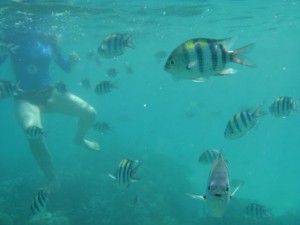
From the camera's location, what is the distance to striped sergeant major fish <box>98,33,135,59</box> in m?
6.98

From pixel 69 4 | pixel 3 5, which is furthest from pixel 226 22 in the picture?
pixel 3 5

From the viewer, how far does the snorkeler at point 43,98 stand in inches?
503

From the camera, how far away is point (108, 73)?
48.9 ft

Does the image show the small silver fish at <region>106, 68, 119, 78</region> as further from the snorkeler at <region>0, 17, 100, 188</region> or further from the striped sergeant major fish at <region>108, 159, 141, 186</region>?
the striped sergeant major fish at <region>108, 159, 141, 186</region>

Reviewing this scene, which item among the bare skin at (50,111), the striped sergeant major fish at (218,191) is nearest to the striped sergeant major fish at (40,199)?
the striped sergeant major fish at (218,191)

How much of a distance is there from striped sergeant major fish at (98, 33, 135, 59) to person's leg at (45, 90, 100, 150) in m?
6.64

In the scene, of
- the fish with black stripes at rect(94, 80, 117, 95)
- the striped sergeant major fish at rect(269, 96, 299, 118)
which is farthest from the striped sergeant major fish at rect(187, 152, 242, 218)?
the fish with black stripes at rect(94, 80, 117, 95)

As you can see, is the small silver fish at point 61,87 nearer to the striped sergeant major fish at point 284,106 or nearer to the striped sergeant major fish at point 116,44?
the striped sergeant major fish at point 116,44

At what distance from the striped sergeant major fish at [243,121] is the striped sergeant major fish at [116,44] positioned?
249cm

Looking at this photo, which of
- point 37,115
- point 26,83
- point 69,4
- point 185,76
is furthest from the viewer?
point 69,4

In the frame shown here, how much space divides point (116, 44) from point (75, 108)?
22.8 feet

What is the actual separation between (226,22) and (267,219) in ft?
75.4

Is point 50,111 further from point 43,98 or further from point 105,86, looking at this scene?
point 105,86

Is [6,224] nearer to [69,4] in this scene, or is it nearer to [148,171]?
[148,171]
